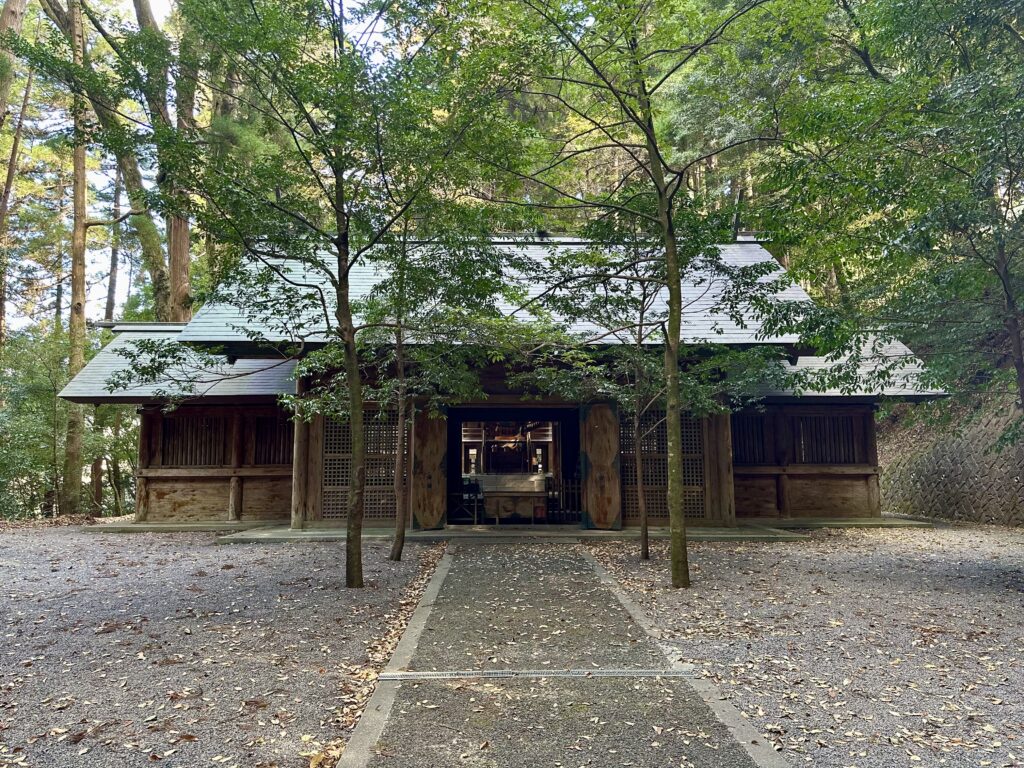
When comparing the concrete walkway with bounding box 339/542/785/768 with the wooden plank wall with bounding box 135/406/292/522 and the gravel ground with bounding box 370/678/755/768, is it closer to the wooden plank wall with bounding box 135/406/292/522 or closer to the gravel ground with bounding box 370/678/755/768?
the gravel ground with bounding box 370/678/755/768

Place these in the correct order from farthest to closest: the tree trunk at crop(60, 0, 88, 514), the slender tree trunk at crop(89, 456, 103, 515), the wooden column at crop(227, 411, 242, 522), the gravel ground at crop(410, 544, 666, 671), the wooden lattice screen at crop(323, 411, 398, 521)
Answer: the slender tree trunk at crop(89, 456, 103, 515) < the tree trunk at crop(60, 0, 88, 514) < the wooden column at crop(227, 411, 242, 522) < the wooden lattice screen at crop(323, 411, 398, 521) < the gravel ground at crop(410, 544, 666, 671)

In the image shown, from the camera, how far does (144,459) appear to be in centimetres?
1102

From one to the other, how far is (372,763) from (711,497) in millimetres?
8309

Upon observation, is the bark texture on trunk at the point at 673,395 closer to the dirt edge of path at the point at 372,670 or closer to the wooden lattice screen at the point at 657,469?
the dirt edge of path at the point at 372,670

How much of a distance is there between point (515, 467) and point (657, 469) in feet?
25.8

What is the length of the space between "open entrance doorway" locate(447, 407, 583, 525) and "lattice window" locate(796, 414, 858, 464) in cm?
424

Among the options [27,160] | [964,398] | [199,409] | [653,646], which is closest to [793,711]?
[653,646]

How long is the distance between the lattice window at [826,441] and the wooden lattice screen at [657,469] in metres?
2.67

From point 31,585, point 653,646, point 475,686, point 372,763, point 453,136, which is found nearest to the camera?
point 372,763

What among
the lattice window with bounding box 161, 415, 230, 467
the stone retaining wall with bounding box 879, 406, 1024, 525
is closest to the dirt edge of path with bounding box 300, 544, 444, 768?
the lattice window with bounding box 161, 415, 230, 467

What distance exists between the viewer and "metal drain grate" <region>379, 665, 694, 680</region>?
3510 mm

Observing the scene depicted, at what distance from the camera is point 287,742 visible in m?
2.75

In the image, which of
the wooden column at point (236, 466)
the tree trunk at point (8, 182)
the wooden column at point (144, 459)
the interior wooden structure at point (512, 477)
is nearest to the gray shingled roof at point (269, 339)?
the interior wooden structure at point (512, 477)

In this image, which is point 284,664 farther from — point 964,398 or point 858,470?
point 858,470
